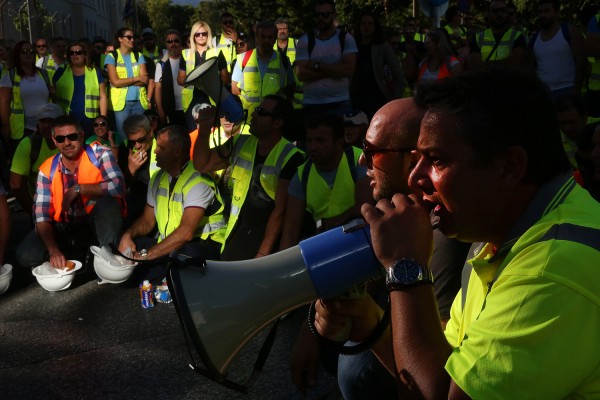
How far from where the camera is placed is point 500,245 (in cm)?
153

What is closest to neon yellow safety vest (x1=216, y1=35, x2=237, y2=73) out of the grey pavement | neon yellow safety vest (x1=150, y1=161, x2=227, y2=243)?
neon yellow safety vest (x1=150, y1=161, x2=227, y2=243)

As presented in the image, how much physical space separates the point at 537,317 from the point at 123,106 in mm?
8440

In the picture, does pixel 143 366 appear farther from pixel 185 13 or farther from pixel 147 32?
pixel 185 13

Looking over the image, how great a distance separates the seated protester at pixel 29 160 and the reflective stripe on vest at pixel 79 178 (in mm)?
A: 954

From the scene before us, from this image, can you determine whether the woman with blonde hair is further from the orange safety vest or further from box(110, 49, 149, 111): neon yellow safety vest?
box(110, 49, 149, 111): neon yellow safety vest

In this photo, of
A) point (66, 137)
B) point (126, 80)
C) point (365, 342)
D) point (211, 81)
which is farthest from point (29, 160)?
point (365, 342)

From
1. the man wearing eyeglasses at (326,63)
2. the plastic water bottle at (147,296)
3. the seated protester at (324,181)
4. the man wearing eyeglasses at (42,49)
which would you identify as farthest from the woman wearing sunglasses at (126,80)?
the seated protester at (324,181)

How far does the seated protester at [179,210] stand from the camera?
16.6 feet

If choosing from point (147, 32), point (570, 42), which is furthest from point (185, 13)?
point (570, 42)

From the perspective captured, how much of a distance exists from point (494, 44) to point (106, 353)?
5.19m

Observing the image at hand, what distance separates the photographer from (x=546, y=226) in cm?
137

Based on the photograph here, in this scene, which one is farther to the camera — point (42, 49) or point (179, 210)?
point (42, 49)

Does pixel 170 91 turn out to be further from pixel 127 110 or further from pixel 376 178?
pixel 376 178

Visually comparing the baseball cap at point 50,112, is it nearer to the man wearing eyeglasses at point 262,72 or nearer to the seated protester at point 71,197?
the seated protester at point 71,197
